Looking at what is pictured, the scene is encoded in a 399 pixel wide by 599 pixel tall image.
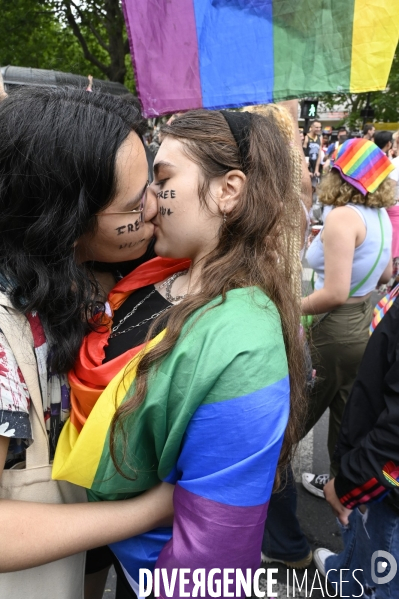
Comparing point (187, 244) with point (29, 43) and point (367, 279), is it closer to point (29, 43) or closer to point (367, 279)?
point (367, 279)

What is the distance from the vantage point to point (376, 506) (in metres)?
1.82

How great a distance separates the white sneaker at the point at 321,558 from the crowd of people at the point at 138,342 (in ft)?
3.85

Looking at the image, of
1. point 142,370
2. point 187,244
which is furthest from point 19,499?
point 187,244

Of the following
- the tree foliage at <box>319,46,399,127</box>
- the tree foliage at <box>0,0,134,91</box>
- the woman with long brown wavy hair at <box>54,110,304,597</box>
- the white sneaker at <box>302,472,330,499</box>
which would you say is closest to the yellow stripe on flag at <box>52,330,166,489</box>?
the woman with long brown wavy hair at <box>54,110,304,597</box>

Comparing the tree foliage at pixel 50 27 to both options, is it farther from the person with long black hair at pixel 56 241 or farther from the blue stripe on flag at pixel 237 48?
the person with long black hair at pixel 56 241

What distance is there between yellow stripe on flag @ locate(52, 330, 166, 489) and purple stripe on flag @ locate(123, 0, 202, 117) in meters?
1.41

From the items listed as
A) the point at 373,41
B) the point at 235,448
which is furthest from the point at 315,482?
the point at 373,41

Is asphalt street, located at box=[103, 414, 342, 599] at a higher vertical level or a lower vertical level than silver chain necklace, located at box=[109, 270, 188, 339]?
lower

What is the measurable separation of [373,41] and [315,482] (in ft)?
7.97

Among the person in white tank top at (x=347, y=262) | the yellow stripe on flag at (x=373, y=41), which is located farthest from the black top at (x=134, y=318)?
the person in white tank top at (x=347, y=262)

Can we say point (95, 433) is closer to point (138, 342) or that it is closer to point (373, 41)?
point (138, 342)

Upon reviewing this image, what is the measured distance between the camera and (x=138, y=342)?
125 cm

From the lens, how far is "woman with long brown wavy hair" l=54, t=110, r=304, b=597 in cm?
100

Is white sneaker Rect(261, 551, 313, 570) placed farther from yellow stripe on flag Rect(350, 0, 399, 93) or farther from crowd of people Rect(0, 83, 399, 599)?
yellow stripe on flag Rect(350, 0, 399, 93)
